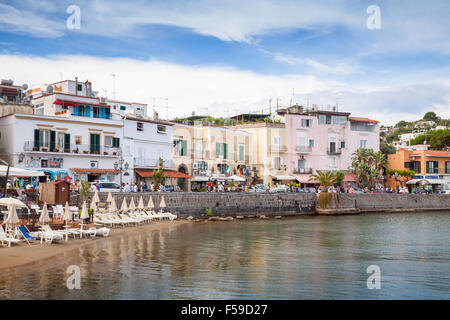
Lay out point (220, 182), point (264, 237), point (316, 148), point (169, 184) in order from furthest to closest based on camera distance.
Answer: point (316, 148)
point (220, 182)
point (169, 184)
point (264, 237)

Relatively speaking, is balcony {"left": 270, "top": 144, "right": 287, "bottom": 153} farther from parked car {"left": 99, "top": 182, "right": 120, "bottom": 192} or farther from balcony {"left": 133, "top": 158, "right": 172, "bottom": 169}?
parked car {"left": 99, "top": 182, "right": 120, "bottom": 192}

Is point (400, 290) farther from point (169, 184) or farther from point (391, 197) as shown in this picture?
point (391, 197)

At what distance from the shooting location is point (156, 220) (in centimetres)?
3697

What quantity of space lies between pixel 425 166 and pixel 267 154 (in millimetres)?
25374

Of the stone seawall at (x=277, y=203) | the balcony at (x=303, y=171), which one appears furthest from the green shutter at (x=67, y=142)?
the balcony at (x=303, y=171)

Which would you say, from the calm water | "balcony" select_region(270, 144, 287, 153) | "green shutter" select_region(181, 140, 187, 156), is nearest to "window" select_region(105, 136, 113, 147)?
"green shutter" select_region(181, 140, 187, 156)

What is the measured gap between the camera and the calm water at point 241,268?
577 inches

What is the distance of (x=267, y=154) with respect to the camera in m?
64.2

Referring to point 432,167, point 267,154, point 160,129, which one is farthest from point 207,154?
point 432,167

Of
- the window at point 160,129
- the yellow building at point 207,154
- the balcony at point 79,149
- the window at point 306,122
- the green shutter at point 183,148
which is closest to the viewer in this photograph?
the balcony at point 79,149

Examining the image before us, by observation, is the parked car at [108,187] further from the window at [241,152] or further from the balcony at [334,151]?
the balcony at [334,151]

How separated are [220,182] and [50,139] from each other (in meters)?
20.9

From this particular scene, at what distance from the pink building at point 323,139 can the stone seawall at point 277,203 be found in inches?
421
